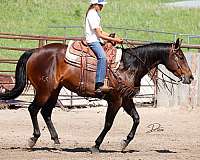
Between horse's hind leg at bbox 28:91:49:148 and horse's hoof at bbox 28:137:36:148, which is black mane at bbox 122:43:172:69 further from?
horse's hoof at bbox 28:137:36:148

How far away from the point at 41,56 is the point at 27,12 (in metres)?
27.8

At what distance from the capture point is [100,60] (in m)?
10.1

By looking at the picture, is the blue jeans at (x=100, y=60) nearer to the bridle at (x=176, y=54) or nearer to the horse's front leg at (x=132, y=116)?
the horse's front leg at (x=132, y=116)

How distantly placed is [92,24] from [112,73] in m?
0.82

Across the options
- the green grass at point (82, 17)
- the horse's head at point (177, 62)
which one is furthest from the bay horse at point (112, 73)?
the green grass at point (82, 17)

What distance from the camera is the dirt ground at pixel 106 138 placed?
985 centimetres

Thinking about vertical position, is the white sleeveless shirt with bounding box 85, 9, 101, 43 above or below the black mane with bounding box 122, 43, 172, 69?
above

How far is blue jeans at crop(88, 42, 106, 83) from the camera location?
1006cm

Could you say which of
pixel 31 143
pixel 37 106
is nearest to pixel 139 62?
pixel 37 106

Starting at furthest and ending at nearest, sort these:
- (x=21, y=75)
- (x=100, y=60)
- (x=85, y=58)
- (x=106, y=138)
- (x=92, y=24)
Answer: (x=106, y=138)
(x=21, y=75)
(x=85, y=58)
(x=100, y=60)
(x=92, y=24)

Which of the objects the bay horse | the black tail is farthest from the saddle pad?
the black tail

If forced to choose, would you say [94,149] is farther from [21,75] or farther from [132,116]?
[21,75]

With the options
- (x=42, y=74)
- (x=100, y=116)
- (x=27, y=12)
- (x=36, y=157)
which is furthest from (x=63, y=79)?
(x=27, y=12)

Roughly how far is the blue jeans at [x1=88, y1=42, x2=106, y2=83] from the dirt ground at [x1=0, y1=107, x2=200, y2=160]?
1.17 m
